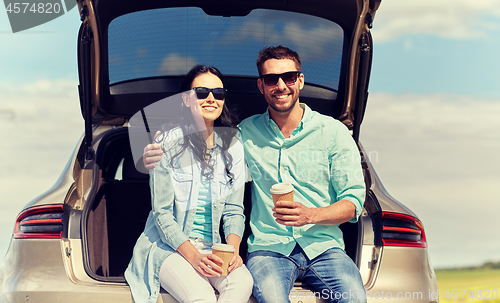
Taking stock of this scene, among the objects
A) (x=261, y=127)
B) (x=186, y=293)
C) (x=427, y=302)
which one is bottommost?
(x=427, y=302)

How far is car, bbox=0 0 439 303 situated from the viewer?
2320mm

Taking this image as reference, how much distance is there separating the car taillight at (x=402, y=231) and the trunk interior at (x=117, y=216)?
0.22 meters

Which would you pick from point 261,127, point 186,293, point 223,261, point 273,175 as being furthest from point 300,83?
point 186,293

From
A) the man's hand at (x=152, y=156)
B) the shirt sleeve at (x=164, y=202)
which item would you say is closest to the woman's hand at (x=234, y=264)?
the shirt sleeve at (x=164, y=202)

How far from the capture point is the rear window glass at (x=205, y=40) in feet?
8.93

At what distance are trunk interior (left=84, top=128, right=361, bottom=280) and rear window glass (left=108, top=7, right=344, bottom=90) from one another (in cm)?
50

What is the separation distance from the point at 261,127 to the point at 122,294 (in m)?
1.18

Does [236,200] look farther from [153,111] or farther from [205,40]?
[205,40]

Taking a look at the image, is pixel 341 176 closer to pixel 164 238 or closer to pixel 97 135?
pixel 164 238

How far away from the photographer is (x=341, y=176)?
7.98 ft

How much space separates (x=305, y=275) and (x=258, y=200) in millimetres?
476

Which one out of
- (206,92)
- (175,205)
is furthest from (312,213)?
(206,92)

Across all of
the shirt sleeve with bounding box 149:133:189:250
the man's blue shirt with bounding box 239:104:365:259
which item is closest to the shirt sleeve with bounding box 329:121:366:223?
the man's blue shirt with bounding box 239:104:365:259

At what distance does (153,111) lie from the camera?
291 cm
